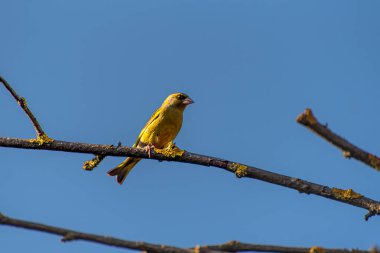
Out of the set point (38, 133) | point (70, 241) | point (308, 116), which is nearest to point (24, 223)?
point (70, 241)

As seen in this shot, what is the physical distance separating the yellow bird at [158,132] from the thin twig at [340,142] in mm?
6238

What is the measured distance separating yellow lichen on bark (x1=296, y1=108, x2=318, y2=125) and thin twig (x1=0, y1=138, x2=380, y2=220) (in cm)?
107

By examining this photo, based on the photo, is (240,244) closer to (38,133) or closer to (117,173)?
(38,133)

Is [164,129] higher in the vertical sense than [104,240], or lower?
higher

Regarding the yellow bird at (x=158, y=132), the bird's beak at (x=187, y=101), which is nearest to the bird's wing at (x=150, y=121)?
the yellow bird at (x=158, y=132)

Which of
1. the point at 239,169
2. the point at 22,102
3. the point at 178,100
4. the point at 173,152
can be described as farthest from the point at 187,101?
the point at 239,169

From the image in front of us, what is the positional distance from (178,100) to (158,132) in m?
1.21

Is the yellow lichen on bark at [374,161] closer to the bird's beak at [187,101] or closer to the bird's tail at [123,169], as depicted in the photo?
the bird's tail at [123,169]

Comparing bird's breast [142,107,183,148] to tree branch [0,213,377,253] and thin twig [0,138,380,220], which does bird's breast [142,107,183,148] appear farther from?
tree branch [0,213,377,253]

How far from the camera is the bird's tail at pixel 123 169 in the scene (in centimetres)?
858

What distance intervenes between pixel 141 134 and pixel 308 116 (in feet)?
22.8

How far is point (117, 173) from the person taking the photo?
8.72 metres

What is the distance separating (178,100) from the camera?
32.3 feet

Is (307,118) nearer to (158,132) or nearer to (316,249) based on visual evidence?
(316,249)
